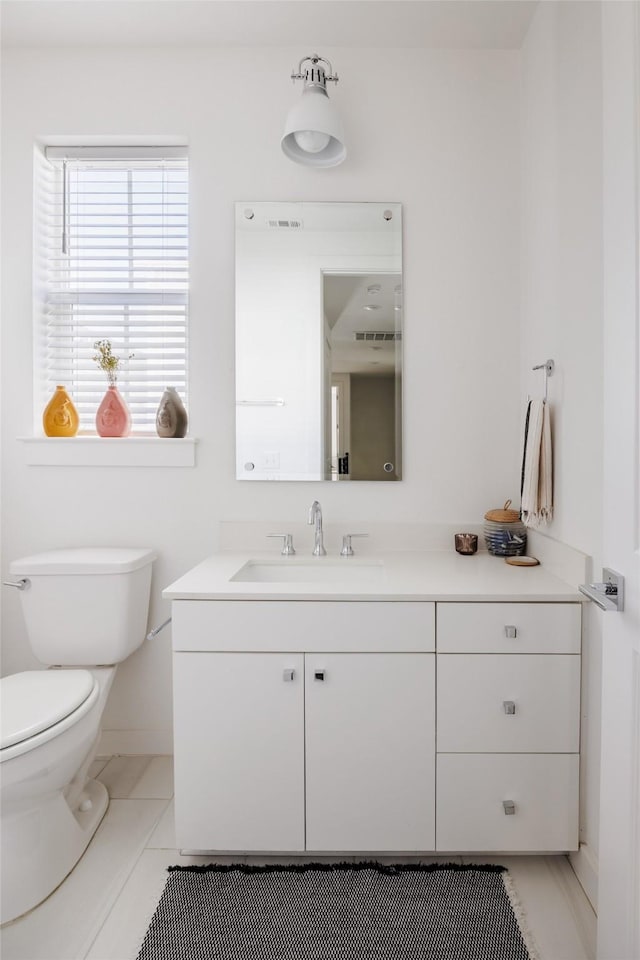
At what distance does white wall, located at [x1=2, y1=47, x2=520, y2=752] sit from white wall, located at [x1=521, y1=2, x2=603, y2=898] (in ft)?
0.57

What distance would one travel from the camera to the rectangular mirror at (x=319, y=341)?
1.98m

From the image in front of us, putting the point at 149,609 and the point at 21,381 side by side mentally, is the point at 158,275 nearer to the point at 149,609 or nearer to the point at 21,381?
the point at 21,381

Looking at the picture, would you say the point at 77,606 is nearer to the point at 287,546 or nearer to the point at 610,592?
the point at 287,546

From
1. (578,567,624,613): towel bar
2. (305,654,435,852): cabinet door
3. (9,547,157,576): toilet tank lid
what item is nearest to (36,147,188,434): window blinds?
(9,547,157,576): toilet tank lid

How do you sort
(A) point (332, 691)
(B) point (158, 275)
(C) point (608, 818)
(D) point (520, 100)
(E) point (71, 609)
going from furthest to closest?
(B) point (158, 275) → (D) point (520, 100) → (E) point (71, 609) → (A) point (332, 691) → (C) point (608, 818)

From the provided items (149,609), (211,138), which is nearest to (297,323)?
(211,138)

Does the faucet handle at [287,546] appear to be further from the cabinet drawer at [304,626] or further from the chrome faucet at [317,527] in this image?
the cabinet drawer at [304,626]

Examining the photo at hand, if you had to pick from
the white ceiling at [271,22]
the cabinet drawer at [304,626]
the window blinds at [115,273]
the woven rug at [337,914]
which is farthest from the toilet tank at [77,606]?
the white ceiling at [271,22]

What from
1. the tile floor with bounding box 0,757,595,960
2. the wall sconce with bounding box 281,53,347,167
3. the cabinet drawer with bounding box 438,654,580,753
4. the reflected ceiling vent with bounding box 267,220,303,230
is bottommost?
the tile floor with bounding box 0,757,595,960

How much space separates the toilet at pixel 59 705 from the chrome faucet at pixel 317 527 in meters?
0.59

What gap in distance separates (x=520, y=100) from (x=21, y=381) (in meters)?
2.03

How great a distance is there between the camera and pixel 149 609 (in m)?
2.05

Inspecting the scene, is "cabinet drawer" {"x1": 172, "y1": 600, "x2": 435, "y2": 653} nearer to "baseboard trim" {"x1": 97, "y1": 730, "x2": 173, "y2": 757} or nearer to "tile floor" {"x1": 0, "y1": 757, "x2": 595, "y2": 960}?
"tile floor" {"x1": 0, "y1": 757, "x2": 595, "y2": 960}

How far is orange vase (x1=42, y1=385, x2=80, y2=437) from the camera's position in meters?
2.04
